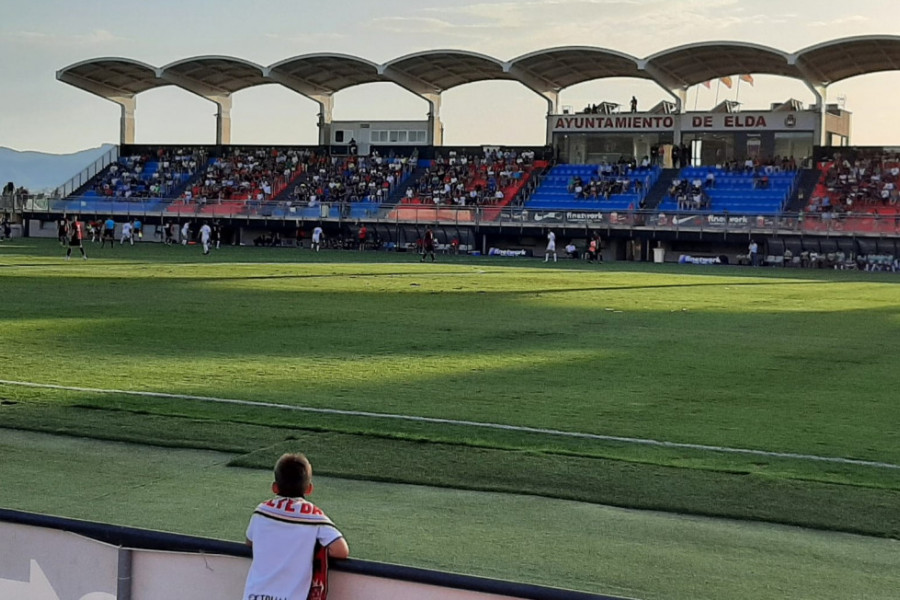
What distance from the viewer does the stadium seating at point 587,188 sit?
2672 inches

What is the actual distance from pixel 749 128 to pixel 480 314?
48553 millimetres

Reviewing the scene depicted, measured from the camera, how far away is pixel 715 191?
66938 millimetres

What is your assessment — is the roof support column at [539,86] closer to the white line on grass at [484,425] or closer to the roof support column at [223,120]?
the roof support column at [223,120]

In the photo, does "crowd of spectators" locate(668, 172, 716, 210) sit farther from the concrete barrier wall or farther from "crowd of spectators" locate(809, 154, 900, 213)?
the concrete barrier wall

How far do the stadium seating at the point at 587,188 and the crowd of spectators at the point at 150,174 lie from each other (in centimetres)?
2432

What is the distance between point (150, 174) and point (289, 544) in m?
80.6

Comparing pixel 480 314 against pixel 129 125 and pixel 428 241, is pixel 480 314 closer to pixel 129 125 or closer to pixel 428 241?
pixel 428 241

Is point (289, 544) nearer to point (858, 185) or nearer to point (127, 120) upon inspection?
point (858, 185)

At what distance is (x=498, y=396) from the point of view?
14977 millimetres

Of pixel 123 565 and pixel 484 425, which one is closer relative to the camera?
pixel 123 565

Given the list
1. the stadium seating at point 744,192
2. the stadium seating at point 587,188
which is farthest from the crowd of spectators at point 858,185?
the stadium seating at point 587,188

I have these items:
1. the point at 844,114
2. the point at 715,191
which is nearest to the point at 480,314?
the point at 715,191

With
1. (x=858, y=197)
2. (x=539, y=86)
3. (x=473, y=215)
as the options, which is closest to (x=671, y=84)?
(x=539, y=86)

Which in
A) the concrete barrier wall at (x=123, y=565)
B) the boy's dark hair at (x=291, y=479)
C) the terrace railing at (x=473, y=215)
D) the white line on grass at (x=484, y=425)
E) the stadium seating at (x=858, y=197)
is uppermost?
the stadium seating at (x=858, y=197)
